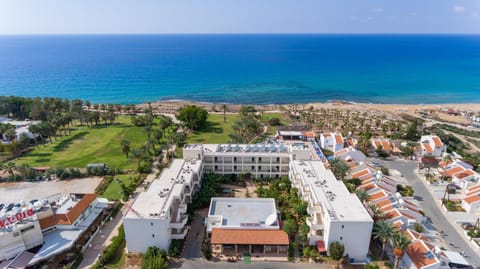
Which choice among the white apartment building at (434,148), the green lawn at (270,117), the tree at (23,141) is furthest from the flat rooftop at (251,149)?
the tree at (23,141)

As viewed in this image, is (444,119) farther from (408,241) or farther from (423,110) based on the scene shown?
(408,241)

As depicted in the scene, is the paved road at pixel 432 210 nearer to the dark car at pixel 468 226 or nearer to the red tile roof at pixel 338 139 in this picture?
the dark car at pixel 468 226

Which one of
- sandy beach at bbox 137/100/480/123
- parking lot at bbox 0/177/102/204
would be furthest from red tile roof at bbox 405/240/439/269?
sandy beach at bbox 137/100/480/123

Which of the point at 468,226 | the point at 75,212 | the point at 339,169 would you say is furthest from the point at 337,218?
the point at 75,212

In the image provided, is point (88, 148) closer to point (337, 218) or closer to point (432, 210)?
point (337, 218)

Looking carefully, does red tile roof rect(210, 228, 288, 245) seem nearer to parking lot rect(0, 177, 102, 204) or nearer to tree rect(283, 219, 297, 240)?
tree rect(283, 219, 297, 240)
